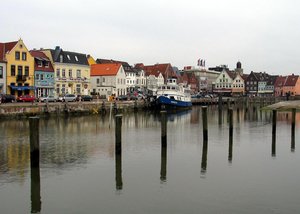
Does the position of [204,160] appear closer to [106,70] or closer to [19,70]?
[19,70]

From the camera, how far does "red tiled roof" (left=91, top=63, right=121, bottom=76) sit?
304 feet

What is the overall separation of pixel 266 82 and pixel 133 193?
147147mm

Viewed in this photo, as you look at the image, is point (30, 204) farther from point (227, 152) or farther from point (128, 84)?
point (128, 84)

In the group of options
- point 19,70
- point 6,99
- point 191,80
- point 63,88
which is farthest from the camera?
point 191,80

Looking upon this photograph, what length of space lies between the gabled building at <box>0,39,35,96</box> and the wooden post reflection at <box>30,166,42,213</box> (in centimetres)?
4995

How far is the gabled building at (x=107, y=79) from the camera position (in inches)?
3634

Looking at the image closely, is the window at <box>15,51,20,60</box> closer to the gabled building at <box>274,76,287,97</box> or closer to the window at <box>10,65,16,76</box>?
the window at <box>10,65,16,76</box>

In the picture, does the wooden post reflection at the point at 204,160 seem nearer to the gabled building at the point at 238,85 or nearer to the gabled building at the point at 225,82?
the gabled building at the point at 225,82

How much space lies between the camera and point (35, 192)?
1664 cm

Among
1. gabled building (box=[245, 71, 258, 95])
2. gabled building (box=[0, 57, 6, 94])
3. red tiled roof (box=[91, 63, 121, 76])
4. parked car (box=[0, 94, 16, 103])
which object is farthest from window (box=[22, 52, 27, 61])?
gabled building (box=[245, 71, 258, 95])

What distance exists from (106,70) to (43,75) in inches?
940

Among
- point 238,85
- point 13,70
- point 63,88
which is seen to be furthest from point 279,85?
point 13,70

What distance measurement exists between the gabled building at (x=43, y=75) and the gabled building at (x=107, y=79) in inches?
733

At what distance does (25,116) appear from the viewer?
48594 mm
